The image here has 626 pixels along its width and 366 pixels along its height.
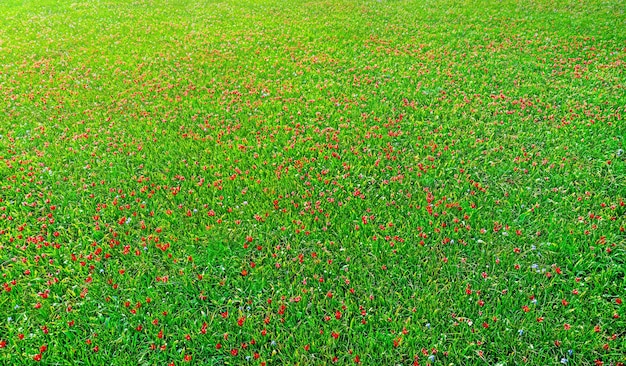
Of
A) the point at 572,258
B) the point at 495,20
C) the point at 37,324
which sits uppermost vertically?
the point at 495,20

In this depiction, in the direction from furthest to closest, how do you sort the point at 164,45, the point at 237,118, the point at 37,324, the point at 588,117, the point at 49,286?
the point at 164,45 → the point at 237,118 → the point at 588,117 → the point at 49,286 → the point at 37,324

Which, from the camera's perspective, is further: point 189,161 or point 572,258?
point 189,161

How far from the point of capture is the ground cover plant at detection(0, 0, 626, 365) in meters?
4.34

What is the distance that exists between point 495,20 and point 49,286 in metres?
17.1

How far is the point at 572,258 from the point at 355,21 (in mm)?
14248

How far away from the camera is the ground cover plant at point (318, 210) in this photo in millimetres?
4344

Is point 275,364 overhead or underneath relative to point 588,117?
underneath

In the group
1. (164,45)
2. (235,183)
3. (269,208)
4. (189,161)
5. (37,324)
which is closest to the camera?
(37,324)

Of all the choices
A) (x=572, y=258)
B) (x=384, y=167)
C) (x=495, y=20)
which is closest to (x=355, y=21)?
(x=495, y=20)

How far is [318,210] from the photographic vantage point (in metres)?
6.10

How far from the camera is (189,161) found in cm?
741

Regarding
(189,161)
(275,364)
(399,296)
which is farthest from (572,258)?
(189,161)

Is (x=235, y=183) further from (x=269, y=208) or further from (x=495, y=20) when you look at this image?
(x=495, y=20)

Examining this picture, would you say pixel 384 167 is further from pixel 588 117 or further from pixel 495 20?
pixel 495 20
